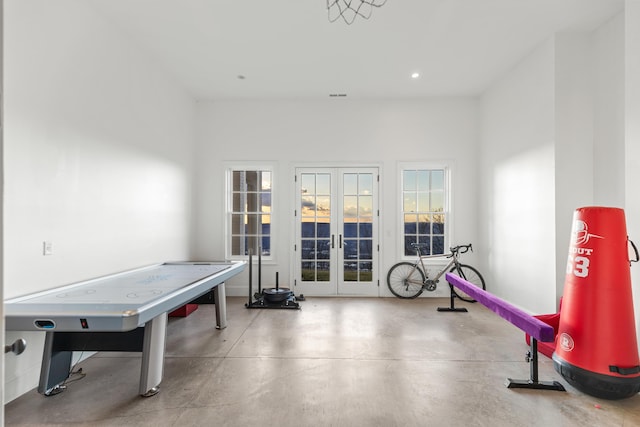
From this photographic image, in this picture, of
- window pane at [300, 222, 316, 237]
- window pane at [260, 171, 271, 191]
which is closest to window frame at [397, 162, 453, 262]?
window pane at [300, 222, 316, 237]

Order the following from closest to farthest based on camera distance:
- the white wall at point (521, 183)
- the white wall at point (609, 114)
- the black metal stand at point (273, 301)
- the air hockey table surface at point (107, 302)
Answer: the air hockey table surface at point (107, 302) < the white wall at point (609, 114) < the white wall at point (521, 183) < the black metal stand at point (273, 301)

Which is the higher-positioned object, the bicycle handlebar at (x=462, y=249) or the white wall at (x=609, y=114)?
the white wall at (x=609, y=114)

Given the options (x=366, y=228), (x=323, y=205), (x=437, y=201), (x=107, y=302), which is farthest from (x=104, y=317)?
(x=437, y=201)

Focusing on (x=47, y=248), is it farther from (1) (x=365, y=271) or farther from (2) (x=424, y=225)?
(2) (x=424, y=225)

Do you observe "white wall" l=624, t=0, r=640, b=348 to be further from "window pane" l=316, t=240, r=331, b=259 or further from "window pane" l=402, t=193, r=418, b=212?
"window pane" l=316, t=240, r=331, b=259

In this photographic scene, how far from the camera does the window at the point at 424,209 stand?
5.80 metres

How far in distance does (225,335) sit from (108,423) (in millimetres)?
1644

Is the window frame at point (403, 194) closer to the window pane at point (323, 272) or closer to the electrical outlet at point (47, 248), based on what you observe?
the window pane at point (323, 272)

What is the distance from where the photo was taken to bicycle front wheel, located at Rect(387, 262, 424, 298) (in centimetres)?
560

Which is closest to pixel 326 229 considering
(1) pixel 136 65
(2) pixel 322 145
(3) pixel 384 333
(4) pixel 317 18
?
(2) pixel 322 145

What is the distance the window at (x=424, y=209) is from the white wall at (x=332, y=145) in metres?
0.22

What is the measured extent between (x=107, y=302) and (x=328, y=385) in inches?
73.0

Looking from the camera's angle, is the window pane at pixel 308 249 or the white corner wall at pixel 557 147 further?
the window pane at pixel 308 249

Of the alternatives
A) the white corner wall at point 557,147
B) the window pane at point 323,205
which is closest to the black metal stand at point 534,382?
the white corner wall at point 557,147
